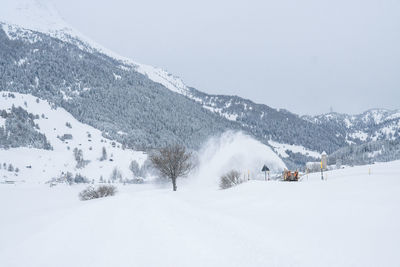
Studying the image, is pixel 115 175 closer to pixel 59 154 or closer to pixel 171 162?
pixel 59 154

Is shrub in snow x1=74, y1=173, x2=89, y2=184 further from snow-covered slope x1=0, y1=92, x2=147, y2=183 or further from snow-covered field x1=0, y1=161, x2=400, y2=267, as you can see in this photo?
snow-covered field x1=0, y1=161, x2=400, y2=267

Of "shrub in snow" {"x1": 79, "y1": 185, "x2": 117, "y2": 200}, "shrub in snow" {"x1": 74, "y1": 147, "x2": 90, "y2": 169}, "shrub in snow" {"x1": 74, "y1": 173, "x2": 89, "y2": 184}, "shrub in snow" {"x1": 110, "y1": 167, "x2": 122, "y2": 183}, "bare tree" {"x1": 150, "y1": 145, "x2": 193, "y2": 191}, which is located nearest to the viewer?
"bare tree" {"x1": 150, "y1": 145, "x2": 193, "y2": 191}

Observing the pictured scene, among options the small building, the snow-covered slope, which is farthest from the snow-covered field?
the snow-covered slope

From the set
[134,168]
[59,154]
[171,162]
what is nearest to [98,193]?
[171,162]

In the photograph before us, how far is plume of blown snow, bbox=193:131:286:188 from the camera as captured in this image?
62062 mm

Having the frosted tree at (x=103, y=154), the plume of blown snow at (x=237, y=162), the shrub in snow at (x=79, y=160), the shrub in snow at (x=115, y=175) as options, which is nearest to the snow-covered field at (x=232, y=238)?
the plume of blown snow at (x=237, y=162)

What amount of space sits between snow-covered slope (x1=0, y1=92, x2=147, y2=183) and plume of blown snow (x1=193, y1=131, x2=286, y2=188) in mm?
Answer: 70170

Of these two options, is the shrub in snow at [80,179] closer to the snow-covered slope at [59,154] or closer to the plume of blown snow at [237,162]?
the snow-covered slope at [59,154]

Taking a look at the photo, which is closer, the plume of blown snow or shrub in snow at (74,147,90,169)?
the plume of blown snow

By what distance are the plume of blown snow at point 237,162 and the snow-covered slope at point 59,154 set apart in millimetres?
70170

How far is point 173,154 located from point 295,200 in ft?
115

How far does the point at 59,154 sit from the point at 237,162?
116210 millimetres

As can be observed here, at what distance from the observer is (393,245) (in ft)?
27.5

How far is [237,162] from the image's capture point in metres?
62.6
